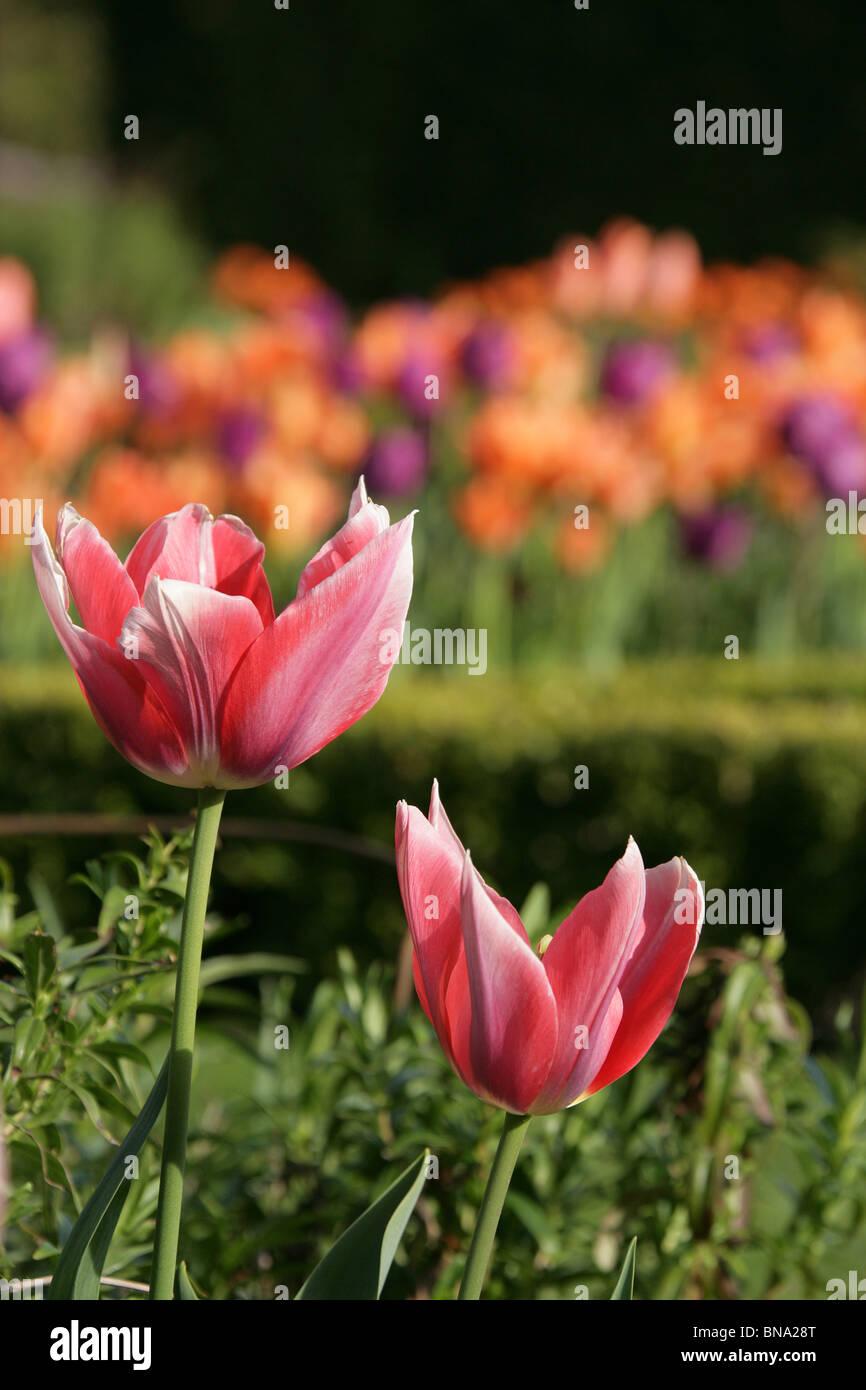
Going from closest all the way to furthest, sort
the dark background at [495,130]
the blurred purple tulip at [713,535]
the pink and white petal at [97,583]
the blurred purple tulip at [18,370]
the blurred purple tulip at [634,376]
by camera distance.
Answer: the pink and white petal at [97,583], the blurred purple tulip at [18,370], the blurred purple tulip at [713,535], the blurred purple tulip at [634,376], the dark background at [495,130]

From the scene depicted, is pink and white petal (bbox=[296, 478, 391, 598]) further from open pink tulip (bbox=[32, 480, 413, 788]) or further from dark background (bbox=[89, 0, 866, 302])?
dark background (bbox=[89, 0, 866, 302])

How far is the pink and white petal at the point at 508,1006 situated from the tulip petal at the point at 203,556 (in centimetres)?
22

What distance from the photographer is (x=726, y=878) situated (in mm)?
4043

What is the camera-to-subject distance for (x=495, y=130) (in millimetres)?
18406

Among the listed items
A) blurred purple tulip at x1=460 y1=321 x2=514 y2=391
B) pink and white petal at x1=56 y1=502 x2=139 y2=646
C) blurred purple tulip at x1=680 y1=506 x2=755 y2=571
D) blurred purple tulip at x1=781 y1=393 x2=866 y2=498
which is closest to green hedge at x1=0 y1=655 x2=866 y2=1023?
blurred purple tulip at x1=781 y1=393 x2=866 y2=498

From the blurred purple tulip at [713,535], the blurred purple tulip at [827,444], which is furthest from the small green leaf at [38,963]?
the blurred purple tulip at [713,535]

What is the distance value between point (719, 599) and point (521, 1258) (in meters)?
5.11

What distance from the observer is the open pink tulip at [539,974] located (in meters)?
0.73

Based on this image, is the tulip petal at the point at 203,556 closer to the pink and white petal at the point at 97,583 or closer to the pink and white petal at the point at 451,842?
the pink and white petal at the point at 97,583

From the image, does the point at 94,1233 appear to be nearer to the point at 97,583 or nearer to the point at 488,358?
the point at 97,583

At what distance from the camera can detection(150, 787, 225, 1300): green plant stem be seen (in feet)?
2.36

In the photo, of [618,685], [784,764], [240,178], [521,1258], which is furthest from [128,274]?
[521,1258]
